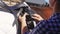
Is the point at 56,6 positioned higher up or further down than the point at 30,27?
higher up

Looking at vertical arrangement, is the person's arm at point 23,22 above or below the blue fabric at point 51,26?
below

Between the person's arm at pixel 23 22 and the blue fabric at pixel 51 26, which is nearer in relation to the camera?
the blue fabric at pixel 51 26

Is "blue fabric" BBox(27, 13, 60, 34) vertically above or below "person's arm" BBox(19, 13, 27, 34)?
above

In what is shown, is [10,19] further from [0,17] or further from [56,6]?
[56,6]

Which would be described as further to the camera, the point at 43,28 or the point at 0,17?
the point at 0,17

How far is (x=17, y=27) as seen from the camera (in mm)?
886

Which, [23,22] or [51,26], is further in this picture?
[23,22]

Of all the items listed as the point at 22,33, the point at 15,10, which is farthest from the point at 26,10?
the point at 22,33

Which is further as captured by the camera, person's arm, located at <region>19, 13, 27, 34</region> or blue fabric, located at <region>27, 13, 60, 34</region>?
person's arm, located at <region>19, 13, 27, 34</region>

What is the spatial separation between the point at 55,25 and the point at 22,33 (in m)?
0.33

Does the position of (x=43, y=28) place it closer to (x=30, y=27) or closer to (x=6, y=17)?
(x=30, y=27)

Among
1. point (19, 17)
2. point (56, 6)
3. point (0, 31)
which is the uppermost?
point (56, 6)

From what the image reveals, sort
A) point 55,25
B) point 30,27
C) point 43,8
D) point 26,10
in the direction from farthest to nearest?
point 43,8, point 26,10, point 30,27, point 55,25

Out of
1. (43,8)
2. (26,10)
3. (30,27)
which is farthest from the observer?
(43,8)
